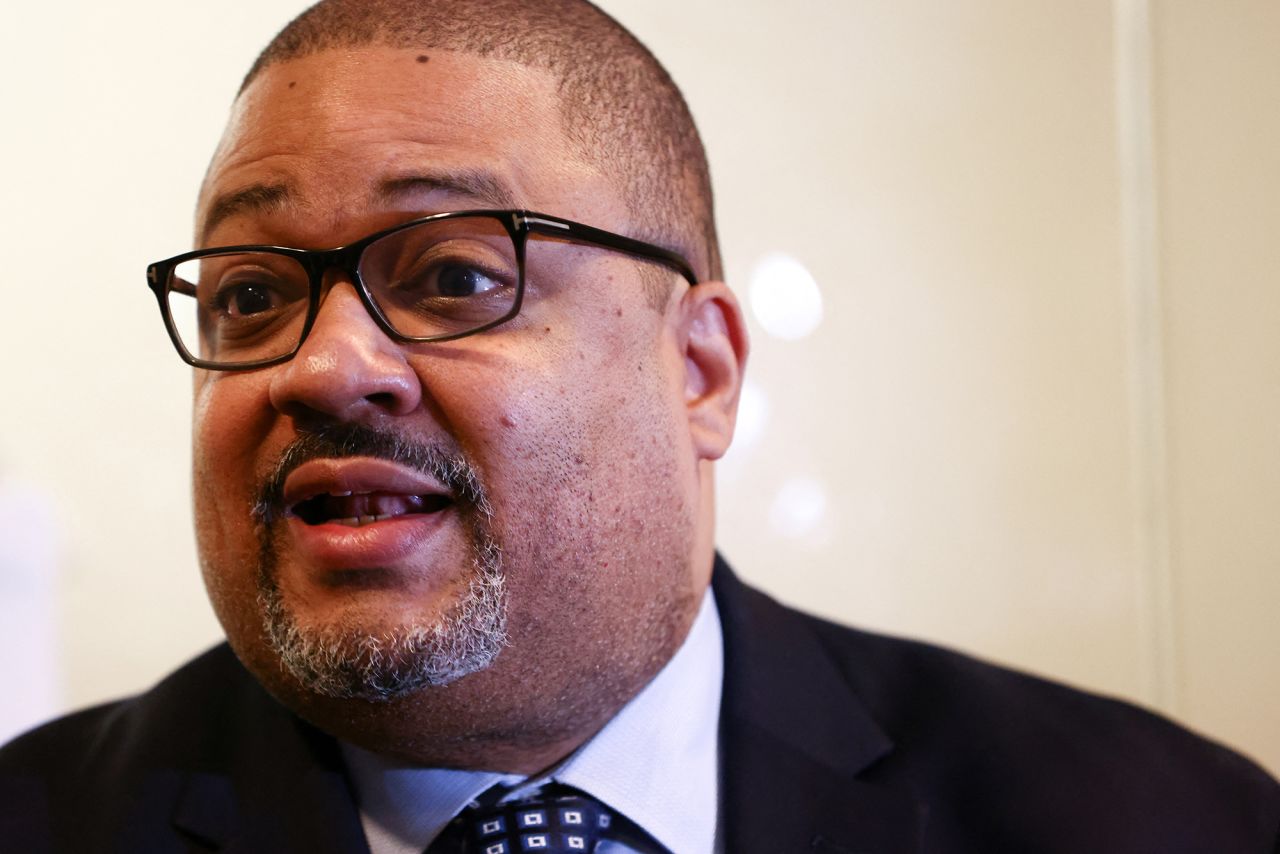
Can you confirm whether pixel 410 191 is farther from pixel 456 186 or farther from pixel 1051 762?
pixel 1051 762

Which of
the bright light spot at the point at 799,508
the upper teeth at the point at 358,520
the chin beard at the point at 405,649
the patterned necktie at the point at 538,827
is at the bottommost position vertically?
the patterned necktie at the point at 538,827

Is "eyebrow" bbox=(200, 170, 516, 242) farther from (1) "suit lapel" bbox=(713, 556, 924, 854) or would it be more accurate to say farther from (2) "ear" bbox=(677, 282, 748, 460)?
(1) "suit lapel" bbox=(713, 556, 924, 854)

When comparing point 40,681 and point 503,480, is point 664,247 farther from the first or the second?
point 40,681

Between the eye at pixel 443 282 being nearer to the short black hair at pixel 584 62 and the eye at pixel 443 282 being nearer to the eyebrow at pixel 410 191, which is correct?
the eyebrow at pixel 410 191

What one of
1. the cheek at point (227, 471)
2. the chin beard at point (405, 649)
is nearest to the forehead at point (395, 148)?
the cheek at point (227, 471)

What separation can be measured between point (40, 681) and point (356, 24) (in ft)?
3.03

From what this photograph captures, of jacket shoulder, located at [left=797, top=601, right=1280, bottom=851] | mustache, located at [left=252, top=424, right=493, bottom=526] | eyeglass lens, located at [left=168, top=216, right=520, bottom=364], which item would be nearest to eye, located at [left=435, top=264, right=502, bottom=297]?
eyeglass lens, located at [left=168, top=216, right=520, bottom=364]

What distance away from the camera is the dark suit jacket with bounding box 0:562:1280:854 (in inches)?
44.0

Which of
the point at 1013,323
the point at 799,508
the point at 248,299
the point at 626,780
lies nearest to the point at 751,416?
the point at 799,508

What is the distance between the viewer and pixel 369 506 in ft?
3.17

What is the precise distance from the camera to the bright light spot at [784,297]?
1.69 metres

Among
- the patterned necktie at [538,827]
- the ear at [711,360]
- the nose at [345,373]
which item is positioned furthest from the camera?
the ear at [711,360]

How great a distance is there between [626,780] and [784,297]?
82 centimetres

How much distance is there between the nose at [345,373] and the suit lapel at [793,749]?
49cm
